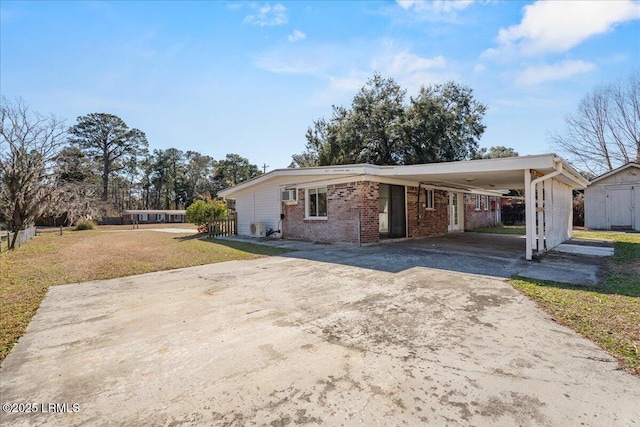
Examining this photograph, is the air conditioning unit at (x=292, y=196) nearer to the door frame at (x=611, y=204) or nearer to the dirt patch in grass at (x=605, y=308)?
the dirt patch in grass at (x=605, y=308)

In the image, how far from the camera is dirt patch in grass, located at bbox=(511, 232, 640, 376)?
2902 mm

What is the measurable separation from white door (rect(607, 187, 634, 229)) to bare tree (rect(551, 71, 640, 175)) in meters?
9.75

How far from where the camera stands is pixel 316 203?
39.1 ft

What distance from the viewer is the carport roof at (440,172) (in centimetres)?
734

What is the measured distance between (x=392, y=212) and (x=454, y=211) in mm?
5903

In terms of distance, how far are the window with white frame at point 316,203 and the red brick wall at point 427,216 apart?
3.44 m

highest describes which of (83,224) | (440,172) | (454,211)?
(440,172)

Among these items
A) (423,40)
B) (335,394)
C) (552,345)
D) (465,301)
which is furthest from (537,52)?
(335,394)

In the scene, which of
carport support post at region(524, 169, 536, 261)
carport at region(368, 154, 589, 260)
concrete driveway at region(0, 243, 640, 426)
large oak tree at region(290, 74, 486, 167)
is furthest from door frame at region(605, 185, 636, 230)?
concrete driveway at region(0, 243, 640, 426)

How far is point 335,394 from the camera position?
2160 mm

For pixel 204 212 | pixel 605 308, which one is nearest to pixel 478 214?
pixel 605 308

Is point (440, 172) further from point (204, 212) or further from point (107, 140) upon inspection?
point (107, 140)

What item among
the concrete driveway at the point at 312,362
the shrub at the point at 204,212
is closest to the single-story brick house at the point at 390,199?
the shrub at the point at 204,212

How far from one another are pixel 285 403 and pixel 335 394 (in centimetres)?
36
